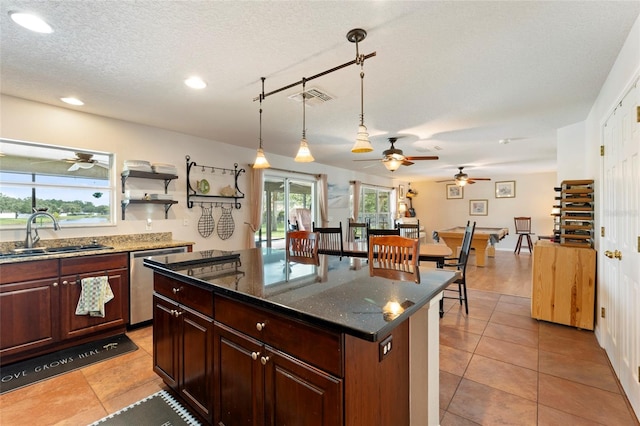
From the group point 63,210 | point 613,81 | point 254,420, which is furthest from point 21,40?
point 613,81

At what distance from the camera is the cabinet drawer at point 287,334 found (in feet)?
3.42

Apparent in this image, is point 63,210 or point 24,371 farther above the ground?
point 63,210

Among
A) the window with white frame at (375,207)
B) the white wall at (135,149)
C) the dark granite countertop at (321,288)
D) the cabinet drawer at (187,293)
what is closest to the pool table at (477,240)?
the window with white frame at (375,207)

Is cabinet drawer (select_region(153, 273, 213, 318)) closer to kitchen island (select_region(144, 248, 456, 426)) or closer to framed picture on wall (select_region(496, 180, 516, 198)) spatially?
kitchen island (select_region(144, 248, 456, 426))

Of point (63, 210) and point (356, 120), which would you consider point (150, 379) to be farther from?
point (356, 120)

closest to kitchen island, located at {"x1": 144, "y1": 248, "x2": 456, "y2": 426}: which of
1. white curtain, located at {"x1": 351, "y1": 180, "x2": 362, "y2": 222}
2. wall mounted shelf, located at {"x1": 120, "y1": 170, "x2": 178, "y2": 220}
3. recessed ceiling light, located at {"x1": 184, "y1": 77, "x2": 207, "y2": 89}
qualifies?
recessed ceiling light, located at {"x1": 184, "y1": 77, "x2": 207, "y2": 89}

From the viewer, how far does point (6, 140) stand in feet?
9.10

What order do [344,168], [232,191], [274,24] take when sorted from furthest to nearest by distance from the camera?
1. [344,168]
2. [232,191]
3. [274,24]

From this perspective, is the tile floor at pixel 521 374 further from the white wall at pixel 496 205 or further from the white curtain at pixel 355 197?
the white wall at pixel 496 205

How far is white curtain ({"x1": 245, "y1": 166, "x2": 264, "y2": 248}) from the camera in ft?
15.7

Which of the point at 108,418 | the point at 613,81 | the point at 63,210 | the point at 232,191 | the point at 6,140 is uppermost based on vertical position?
the point at 613,81

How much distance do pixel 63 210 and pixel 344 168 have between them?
541 centimetres

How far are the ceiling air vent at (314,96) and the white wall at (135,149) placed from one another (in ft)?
6.90

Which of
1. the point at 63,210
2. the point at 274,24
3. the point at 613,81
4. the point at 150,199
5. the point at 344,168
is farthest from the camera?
the point at 344,168
